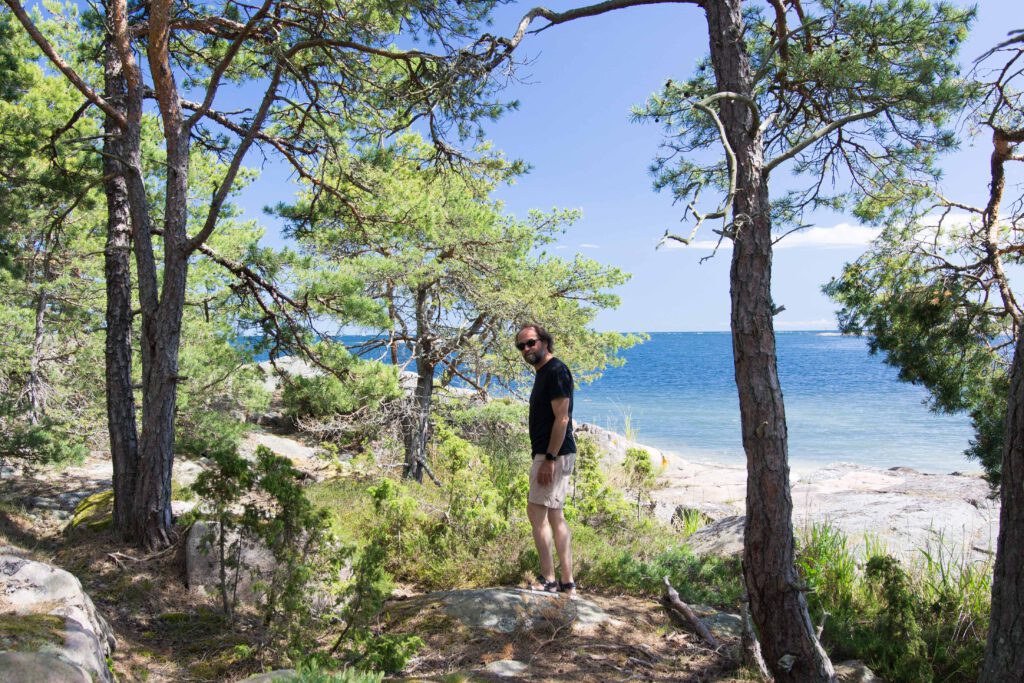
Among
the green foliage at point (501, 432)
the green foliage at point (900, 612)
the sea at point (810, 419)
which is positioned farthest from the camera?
the sea at point (810, 419)

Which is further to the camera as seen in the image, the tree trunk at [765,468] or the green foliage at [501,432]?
the green foliage at [501,432]

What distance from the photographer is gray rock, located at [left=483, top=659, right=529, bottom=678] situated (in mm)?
3445

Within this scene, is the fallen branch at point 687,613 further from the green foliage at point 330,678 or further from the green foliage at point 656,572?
the green foliage at point 330,678

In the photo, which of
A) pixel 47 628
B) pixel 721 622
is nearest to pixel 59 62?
pixel 47 628

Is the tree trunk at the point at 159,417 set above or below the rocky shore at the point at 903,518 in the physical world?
above

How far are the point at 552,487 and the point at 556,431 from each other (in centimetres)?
37

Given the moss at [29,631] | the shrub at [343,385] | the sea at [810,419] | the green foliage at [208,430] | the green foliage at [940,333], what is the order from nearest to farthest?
1. the moss at [29,631]
2. the green foliage at [940,333]
3. the shrub at [343,385]
4. the green foliage at [208,430]
5. the sea at [810,419]

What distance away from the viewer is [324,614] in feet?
11.5

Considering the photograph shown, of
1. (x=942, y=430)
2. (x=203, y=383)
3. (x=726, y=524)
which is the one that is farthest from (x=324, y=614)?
(x=942, y=430)

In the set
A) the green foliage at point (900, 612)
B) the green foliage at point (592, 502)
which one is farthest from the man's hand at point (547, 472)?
the green foliage at point (592, 502)

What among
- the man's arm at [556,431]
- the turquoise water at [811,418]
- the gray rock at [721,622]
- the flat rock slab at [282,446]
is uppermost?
the man's arm at [556,431]

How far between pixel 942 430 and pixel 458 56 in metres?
25.6

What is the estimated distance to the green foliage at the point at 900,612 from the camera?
3.95 metres

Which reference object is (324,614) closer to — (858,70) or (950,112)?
(858,70)
